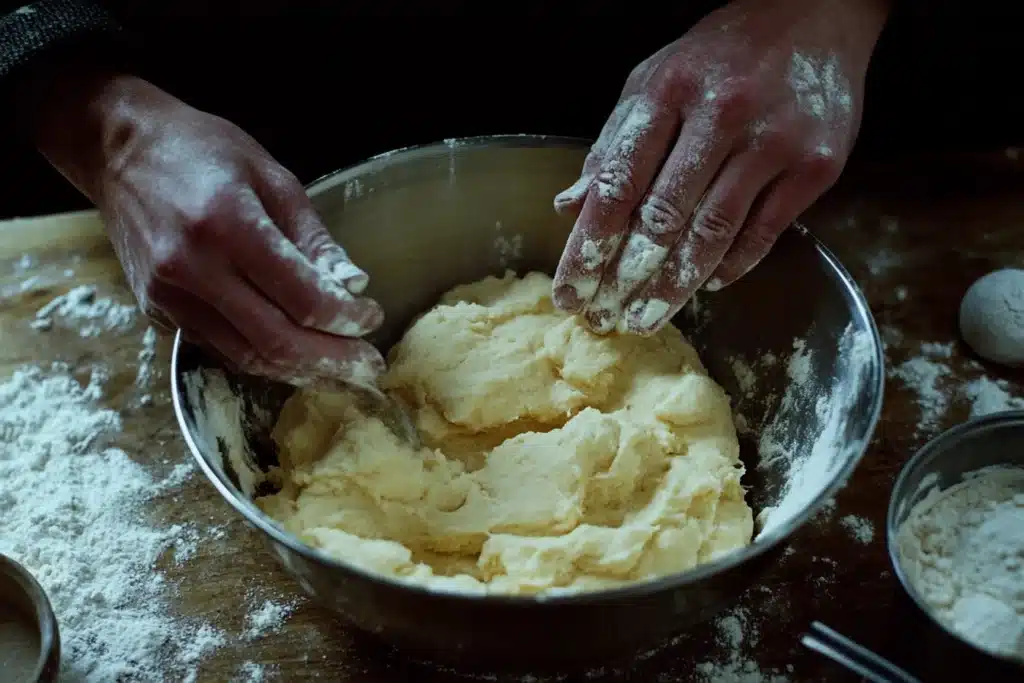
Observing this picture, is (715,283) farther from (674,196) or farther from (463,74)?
(463,74)

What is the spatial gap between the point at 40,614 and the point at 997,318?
5.13 ft

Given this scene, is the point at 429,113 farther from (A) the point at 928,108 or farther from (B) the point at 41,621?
(B) the point at 41,621

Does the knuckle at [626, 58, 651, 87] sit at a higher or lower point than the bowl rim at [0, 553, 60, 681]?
higher

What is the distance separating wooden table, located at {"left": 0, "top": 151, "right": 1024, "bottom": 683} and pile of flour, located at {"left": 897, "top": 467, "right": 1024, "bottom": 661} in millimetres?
64

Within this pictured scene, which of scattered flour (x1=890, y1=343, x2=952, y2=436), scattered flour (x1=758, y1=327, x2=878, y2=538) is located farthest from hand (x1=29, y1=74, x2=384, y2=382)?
scattered flour (x1=890, y1=343, x2=952, y2=436)

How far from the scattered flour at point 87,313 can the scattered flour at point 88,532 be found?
111mm

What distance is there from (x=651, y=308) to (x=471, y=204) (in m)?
0.45

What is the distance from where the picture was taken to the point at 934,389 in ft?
4.99

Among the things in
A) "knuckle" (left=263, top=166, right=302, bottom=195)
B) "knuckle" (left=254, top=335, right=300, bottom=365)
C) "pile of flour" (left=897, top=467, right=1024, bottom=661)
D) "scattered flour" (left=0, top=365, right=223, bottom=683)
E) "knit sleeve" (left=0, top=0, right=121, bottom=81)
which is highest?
"knit sleeve" (left=0, top=0, right=121, bottom=81)

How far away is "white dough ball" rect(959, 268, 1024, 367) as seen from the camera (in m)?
1.49

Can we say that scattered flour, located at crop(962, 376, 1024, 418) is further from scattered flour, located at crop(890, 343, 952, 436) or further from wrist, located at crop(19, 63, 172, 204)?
wrist, located at crop(19, 63, 172, 204)

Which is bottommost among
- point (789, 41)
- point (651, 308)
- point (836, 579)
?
point (836, 579)

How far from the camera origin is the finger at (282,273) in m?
1.12

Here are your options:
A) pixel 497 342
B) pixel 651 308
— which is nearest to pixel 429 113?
pixel 497 342
